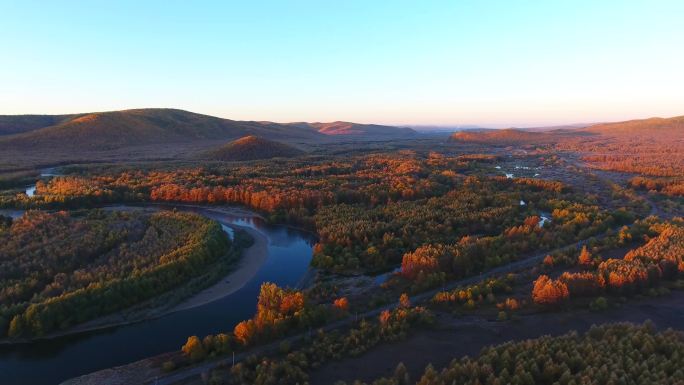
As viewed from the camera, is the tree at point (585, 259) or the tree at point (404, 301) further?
the tree at point (585, 259)

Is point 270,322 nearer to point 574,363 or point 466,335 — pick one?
point 466,335

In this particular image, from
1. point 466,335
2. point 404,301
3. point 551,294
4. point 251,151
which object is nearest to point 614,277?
point 551,294

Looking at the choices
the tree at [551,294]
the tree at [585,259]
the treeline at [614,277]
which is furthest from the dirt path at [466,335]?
the tree at [585,259]

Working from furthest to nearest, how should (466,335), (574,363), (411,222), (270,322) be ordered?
(411,222)
(466,335)
(270,322)
(574,363)

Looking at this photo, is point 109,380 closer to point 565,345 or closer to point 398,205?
point 565,345

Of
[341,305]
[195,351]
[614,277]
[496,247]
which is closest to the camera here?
[195,351]

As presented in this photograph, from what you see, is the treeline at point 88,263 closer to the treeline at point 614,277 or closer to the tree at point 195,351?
the tree at point 195,351
